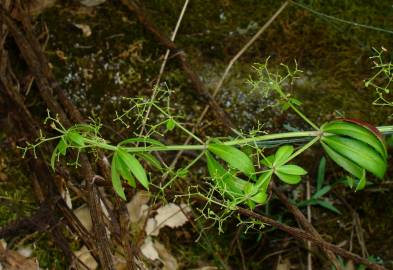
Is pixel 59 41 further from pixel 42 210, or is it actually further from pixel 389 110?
pixel 389 110

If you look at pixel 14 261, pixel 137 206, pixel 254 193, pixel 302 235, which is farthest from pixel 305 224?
pixel 14 261

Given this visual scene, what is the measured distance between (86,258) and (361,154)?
3.82 ft

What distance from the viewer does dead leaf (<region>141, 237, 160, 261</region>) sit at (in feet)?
7.54

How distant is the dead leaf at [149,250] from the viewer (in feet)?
7.54

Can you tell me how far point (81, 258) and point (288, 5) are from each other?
1.35 meters

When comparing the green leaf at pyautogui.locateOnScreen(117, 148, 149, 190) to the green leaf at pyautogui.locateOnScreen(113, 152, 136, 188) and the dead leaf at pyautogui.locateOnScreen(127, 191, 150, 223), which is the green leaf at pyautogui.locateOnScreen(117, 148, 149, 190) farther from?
the dead leaf at pyautogui.locateOnScreen(127, 191, 150, 223)

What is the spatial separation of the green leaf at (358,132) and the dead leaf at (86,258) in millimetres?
1095

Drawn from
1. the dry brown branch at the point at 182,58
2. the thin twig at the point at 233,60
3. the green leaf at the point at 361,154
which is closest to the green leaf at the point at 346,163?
the green leaf at the point at 361,154

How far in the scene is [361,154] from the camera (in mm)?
1654

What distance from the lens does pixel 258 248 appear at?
2.36m

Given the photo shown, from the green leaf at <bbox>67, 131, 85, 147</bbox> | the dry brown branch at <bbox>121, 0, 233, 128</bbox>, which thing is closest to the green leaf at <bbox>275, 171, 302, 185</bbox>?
the green leaf at <bbox>67, 131, 85, 147</bbox>

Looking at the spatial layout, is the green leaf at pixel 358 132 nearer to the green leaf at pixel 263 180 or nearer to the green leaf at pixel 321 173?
the green leaf at pixel 263 180

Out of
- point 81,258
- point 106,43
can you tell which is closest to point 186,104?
point 106,43

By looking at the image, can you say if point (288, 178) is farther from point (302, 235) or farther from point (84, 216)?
point (84, 216)
